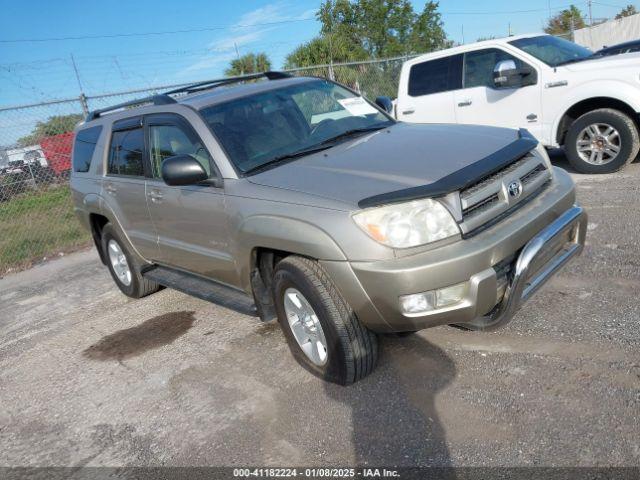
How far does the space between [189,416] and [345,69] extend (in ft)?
41.2

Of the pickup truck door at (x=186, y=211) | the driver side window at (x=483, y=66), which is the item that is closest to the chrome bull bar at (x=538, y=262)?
the pickup truck door at (x=186, y=211)

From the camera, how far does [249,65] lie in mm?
23828

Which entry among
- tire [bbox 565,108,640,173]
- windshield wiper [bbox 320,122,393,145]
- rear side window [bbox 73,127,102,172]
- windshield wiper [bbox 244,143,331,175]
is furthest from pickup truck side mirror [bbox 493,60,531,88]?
rear side window [bbox 73,127,102,172]

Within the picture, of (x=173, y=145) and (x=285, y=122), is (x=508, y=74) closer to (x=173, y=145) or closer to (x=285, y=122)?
(x=285, y=122)

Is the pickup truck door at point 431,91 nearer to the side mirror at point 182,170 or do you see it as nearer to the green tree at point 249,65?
the side mirror at point 182,170

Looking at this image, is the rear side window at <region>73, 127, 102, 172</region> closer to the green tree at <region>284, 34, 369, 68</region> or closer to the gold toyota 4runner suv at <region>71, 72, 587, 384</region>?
the gold toyota 4runner suv at <region>71, 72, 587, 384</region>

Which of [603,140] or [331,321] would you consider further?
[603,140]

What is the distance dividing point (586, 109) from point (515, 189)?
15.1 feet

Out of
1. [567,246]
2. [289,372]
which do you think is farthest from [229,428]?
[567,246]

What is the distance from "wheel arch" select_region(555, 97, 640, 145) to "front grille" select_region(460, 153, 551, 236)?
3.95 metres

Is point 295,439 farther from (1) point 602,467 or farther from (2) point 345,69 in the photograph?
(2) point 345,69

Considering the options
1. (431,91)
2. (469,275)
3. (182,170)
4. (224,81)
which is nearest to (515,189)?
(469,275)

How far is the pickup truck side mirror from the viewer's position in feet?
23.5

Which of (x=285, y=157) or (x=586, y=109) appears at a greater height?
(x=285, y=157)
